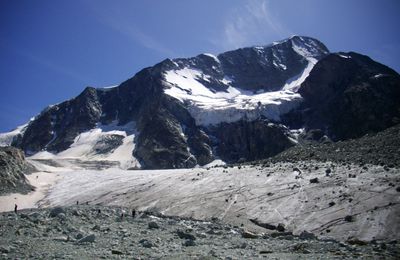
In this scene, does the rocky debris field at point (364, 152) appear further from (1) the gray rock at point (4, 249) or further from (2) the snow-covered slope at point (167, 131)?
(2) the snow-covered slope at point (167, 131)

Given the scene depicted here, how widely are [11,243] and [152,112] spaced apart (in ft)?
475

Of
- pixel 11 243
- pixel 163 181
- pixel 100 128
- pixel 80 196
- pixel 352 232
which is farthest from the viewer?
pixel 100 128

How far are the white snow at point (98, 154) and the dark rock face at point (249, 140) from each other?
30.4 m

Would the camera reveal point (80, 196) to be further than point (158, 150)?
No

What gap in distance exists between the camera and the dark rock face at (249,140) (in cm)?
13268

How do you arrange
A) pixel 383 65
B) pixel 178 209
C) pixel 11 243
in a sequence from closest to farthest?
pixel 11 243
pixel 178 209
pixel 383 65

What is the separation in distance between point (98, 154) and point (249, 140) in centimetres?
5478

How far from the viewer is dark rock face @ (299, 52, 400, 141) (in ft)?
408

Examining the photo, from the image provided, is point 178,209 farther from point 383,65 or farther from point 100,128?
point 100,128

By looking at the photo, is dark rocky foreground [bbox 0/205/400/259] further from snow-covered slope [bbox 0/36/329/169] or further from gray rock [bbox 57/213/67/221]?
snow-covered slope [bbox 0/36/329/169]

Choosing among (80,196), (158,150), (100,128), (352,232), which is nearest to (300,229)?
(352,232)

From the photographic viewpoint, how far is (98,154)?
512 feet

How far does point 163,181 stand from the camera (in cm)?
6812

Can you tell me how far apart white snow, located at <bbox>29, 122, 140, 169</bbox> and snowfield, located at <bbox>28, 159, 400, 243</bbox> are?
75.7 metres
